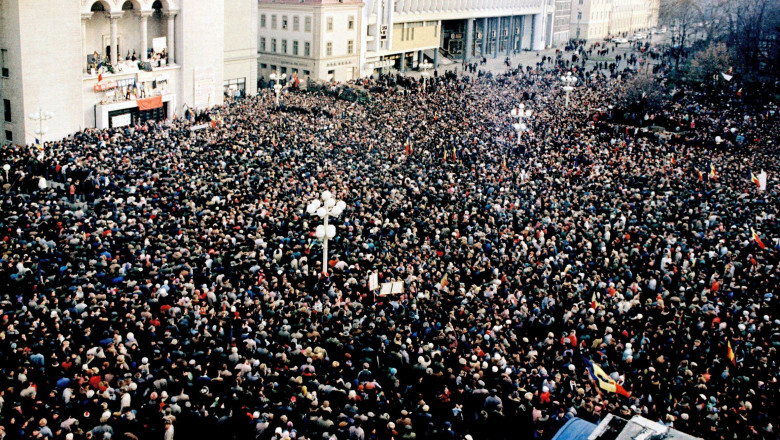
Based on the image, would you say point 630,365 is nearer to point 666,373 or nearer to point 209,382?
point 666,373

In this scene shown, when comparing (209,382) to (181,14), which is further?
(181,14)

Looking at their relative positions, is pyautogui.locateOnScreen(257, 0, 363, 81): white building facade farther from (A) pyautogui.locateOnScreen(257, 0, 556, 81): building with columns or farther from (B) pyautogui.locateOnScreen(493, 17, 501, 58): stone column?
(B) pyautogui.locateOnScreen(493, 17, 501, 58): stone column

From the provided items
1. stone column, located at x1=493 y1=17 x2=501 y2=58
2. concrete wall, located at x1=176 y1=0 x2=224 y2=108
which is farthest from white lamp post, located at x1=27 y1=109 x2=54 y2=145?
stone column, located at x1=493 y1=17 x2=501 y2=58

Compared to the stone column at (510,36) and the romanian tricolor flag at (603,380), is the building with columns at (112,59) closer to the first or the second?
the romanian tricolor flag at (603,380)

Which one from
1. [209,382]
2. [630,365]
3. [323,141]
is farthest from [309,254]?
[323,141]

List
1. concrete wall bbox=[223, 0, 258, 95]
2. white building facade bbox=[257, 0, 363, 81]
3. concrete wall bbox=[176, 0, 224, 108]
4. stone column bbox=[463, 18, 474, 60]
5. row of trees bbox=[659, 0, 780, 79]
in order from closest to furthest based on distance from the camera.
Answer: concrete wall bbox=[176, 0, 224, 108]
concrete wall bbox=[223, 0, 258, 95]
white building facade bbox=[257, 0, 363, 81]
row of trees bbox=[659, 0, 780, 79]
stone column bbox=[463, 18, 474, 60]

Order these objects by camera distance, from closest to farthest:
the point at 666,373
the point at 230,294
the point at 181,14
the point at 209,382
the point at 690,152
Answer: the point at 209,382 < the point at 666,373 < the point at 230,294 < the point at 690,152 < the point at 181,14

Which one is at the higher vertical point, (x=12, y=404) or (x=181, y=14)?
(x=181, y=14)
